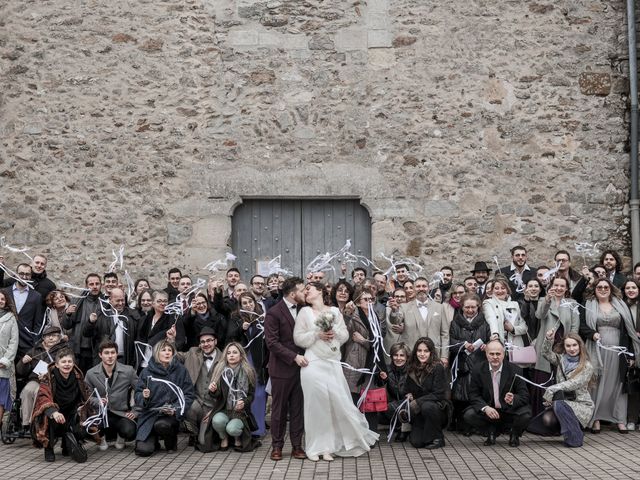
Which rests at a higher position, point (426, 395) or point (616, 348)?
point (616, 348)

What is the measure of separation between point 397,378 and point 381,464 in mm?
1248

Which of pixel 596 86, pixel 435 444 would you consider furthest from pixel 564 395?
pixel 596 86

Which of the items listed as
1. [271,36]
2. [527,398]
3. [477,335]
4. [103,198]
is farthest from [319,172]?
[527,398]

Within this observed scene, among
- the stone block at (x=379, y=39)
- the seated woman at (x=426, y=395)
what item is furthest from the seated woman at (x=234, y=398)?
the stone block at (x=379, y=39)

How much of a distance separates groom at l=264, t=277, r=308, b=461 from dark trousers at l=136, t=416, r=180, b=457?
0.90m

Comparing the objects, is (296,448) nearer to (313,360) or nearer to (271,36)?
(313,360)

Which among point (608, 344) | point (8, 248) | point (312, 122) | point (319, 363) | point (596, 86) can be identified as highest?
point (596, 86)

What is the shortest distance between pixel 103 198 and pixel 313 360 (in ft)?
15.5

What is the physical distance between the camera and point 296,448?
771 cm

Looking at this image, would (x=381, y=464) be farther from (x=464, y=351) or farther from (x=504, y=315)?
(x=504, y=315)

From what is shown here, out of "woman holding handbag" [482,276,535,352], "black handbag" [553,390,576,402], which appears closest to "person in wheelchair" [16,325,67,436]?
"woman holding handbag" [482,276,535,352]

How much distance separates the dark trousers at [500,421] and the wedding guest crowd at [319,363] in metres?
0.02

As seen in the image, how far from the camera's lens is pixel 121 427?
8125mm

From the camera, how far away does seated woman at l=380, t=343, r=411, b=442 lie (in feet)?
27.7
